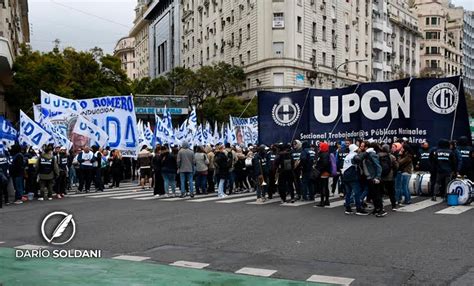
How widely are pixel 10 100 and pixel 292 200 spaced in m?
31.1

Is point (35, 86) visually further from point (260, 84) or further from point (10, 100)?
point (260, 84)

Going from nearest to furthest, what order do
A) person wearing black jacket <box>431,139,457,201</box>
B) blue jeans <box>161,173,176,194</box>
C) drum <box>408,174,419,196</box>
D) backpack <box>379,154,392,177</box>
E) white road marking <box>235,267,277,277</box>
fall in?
white road marking <box>235,267,277,277</box> → backpack <box>379,154,392,177</box> → person wearing black jacket <box>431,139,457,201</box> → drum <box>408,174,419,196</box> → blue jeans <box>161,173,176,194</box>

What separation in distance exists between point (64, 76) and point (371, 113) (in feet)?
99.4

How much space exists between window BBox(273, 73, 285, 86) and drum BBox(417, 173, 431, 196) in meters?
Answer: 45.5

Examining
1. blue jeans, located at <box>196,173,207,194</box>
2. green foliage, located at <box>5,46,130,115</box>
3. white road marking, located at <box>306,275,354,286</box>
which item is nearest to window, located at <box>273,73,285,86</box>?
green foliage, located at <box>5,46,130,115</box>

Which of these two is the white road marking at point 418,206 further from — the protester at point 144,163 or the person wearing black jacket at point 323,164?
the protester at point 144,163

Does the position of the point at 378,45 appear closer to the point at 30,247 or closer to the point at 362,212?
the point at 362,212

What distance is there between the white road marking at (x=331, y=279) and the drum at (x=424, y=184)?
35.2 ft

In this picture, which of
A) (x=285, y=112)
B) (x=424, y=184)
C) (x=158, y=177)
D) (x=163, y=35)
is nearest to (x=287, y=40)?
(x=163, y=35)

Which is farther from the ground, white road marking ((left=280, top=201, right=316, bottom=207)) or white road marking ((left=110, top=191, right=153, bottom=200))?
white road marking ((left=280, top=201, right=316, bottom=207))

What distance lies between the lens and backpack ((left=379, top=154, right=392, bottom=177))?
12656 millimetres

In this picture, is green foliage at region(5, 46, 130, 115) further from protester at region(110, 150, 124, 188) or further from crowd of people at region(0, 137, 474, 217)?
crowd of people at region(0, 137, 474, 217)

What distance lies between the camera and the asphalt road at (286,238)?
7.43m

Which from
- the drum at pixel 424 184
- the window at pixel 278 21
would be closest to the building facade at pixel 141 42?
the window at pixel 278 21
